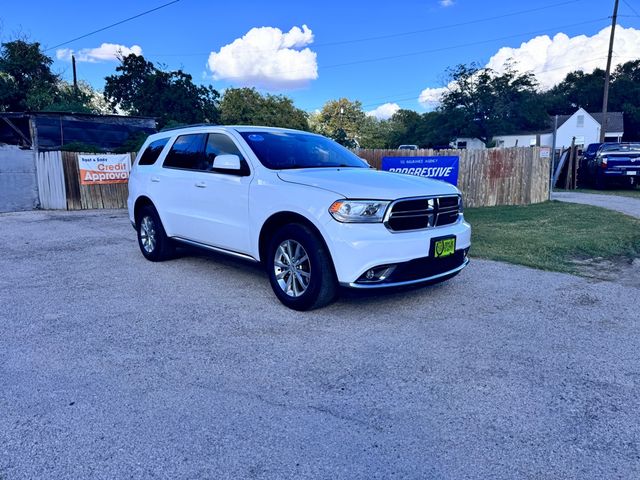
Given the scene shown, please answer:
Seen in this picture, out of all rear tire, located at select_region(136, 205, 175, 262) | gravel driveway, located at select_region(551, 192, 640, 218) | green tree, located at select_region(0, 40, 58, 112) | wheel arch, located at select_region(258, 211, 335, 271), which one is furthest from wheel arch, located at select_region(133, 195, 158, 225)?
green tree, located at select_region(0, 40, 58, 112)

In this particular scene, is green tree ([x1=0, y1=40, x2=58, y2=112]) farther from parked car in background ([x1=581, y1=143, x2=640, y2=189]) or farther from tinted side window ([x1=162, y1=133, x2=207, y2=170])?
parked car in background ([x1=581, y1=143, x2=640, y2=189])

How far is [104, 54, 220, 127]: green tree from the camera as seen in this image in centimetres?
3334

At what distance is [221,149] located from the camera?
5613mm

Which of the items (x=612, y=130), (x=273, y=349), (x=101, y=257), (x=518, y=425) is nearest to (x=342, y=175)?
(x=273, y=349)

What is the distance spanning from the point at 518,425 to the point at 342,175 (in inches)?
113

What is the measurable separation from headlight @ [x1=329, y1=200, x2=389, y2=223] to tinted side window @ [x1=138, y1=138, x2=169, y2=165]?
3.51 meters

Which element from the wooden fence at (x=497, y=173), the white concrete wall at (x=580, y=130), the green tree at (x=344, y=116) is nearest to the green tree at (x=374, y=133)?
the green tree at (x=344, y=116)

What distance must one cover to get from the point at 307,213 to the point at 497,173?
10.7 m

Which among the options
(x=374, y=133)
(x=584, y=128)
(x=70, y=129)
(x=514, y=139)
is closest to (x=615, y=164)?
(x=70, y=129)

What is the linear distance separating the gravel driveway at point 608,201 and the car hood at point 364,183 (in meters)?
8.97

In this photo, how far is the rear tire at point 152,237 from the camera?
659 cm

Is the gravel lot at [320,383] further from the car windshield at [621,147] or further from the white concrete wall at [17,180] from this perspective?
the car windshield at [621,147]

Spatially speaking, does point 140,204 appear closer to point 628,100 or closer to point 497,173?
point 497,173

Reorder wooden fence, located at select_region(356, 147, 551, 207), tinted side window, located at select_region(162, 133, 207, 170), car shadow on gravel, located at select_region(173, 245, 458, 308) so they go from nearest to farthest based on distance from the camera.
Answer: car shadow on gravel, located at select_region(173, 245, 458, 308), tinted side window, located at select_region(162, 133, 207, 170), wooden fence, located at select_region(356, 147, 551, 207)
